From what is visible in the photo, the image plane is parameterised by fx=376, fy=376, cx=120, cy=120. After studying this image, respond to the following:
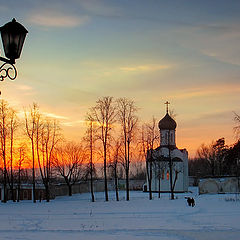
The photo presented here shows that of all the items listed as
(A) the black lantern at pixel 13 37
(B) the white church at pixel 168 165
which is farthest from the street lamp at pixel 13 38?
(B) the white church at pixel 168 165

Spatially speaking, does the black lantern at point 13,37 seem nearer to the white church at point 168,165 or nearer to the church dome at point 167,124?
the white church at point 168,165

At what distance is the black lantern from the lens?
598 cm

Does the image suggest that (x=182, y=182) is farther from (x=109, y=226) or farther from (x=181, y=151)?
(x=109, y=226)

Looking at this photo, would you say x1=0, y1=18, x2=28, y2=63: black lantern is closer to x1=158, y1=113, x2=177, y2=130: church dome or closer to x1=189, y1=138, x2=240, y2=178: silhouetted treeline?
x1=189, y1=138, x2=240, y2=178: silhouetted treeline

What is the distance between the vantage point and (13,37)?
6000 millimetres

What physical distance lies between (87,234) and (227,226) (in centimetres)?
623

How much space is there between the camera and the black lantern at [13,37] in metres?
5.98

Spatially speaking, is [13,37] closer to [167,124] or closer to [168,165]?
[168,165]

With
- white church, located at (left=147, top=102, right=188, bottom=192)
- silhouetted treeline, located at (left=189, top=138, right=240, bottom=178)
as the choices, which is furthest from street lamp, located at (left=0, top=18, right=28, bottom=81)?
white church, located at (left=147, top=102, right=188, bottom=192)

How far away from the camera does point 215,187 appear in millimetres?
49812

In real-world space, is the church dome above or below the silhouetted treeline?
above

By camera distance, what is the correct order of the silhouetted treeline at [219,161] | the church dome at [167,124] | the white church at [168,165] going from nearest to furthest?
the silhouetted treeline at [219,161]
the white church at [168,165]
the church dome at [167,124]

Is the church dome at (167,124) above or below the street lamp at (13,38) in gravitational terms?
above

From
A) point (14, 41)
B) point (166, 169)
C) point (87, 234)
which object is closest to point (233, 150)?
point (166, 169)
